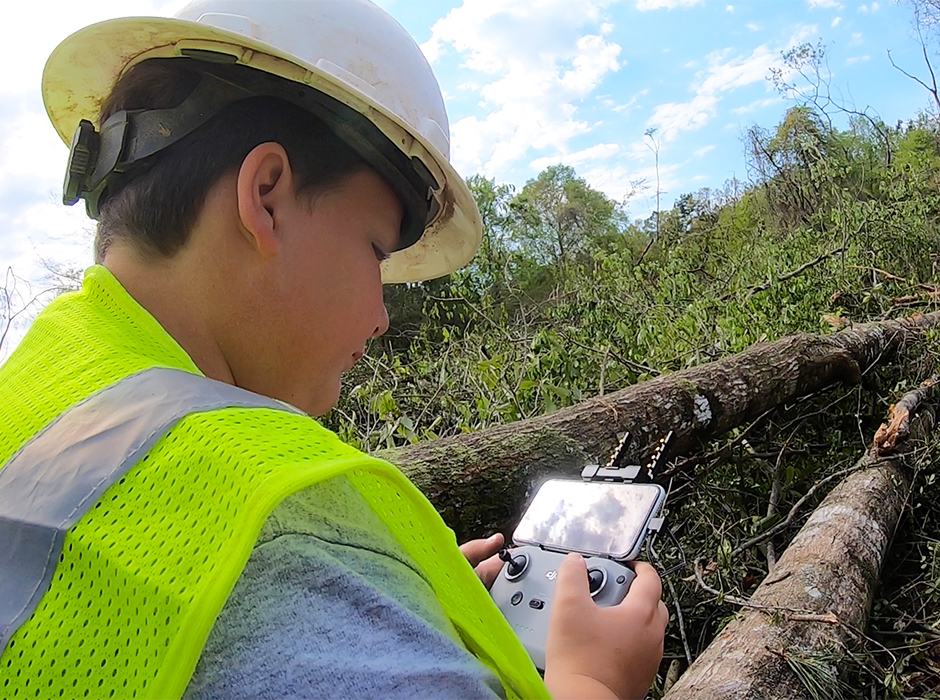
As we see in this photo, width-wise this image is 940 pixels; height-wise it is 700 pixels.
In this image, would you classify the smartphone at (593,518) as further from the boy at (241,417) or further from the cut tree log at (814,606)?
the cut tree log at (814,606)

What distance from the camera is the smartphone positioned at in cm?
115

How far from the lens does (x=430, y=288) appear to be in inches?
305

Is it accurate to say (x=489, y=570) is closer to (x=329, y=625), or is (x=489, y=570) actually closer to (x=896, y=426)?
(x=329, y=625)

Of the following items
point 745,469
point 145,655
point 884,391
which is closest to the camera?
point 145,655

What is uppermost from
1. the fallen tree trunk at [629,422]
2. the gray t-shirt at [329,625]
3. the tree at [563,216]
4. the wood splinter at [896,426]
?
the tree at [563,216]

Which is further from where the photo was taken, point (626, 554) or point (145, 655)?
point (626, 554)

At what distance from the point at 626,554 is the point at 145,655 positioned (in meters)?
0.78

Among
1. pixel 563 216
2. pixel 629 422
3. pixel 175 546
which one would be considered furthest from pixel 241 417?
pixel 563 216

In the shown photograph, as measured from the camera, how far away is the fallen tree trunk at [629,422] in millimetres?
2131

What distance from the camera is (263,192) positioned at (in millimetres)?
863

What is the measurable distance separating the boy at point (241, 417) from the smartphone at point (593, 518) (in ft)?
0.39

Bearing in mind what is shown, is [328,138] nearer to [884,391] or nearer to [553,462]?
[553,462]

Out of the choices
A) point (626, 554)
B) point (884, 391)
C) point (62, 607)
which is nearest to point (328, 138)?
point (62, 607)

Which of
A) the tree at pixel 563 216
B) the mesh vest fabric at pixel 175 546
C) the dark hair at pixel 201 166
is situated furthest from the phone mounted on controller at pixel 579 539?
the tree at pixel 563 216
